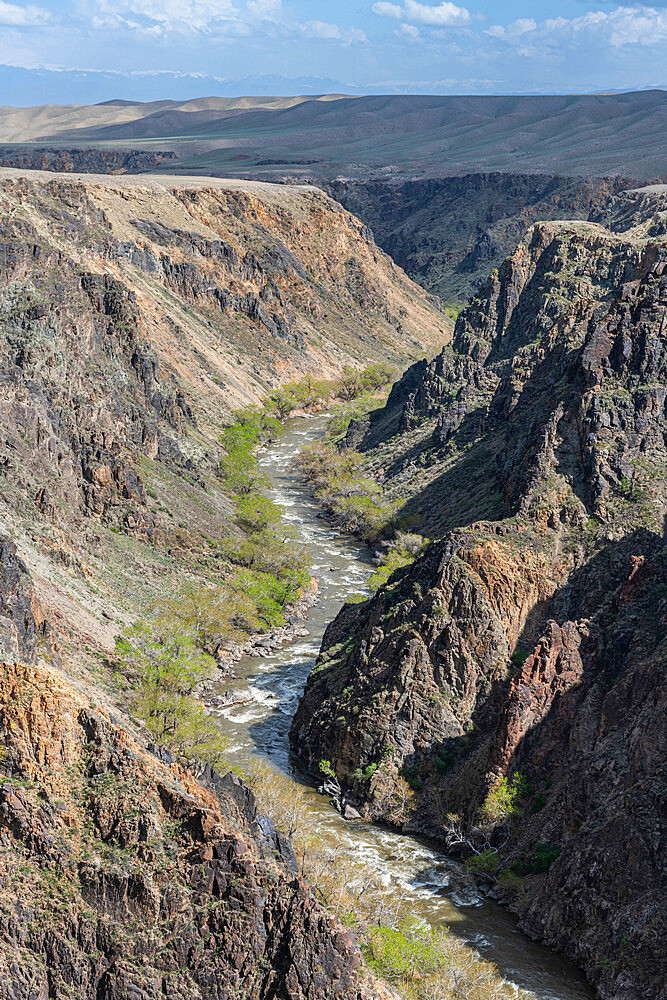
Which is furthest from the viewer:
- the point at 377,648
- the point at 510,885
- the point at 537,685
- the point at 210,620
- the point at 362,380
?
the point at 362,380

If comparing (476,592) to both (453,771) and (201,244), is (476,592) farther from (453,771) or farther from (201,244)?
(201,244)

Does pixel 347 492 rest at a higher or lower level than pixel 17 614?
lower

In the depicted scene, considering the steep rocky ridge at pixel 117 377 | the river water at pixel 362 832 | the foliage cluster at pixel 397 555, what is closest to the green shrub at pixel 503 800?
the river water at pixel 362 832

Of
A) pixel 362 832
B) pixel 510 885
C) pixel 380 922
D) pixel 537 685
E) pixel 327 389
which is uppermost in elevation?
pixel 327 389

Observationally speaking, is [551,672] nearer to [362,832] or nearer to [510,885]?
[510,885]

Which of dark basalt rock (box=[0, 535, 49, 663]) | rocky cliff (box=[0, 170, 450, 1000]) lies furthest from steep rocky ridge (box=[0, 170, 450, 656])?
dark basalt rock (box=[0, 535, 49, 663])

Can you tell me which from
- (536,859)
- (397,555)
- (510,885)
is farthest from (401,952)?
(397,555)

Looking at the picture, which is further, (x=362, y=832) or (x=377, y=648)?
(x=377, y=648)

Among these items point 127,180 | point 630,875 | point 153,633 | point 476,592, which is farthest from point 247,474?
point 127,180
